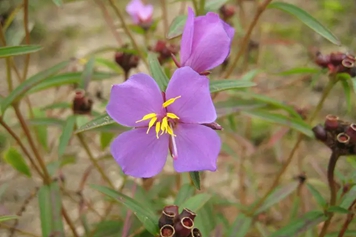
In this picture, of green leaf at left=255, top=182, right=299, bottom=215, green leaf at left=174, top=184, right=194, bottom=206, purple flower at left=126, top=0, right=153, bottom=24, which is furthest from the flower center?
purple flower at left=126, top=0, right=153, bottom=24

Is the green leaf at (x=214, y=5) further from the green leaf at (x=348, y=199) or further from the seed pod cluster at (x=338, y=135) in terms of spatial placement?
the green leaf at (x=348, y=199)

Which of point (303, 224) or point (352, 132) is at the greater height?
point (352, 132)

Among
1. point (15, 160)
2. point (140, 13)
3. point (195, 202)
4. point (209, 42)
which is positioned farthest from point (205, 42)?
point (140, 13)

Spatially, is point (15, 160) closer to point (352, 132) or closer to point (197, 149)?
point (197, 149)

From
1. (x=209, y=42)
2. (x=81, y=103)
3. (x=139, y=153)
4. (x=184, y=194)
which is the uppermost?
(x=209, y=42)

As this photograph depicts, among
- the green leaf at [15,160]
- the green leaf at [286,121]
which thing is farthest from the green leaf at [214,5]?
the green leaf at [15,160]

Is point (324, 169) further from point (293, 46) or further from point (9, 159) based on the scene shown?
point (293, 46)
